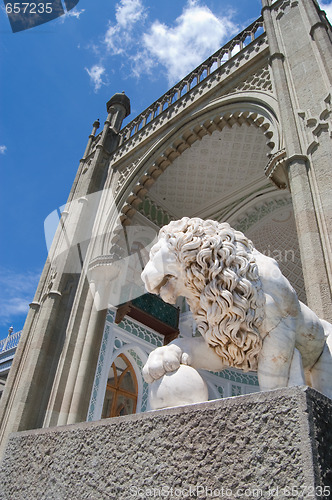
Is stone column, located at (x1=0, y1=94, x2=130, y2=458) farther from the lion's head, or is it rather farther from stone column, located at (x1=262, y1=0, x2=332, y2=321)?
the lion's head

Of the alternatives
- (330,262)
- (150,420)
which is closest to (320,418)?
(150,420)

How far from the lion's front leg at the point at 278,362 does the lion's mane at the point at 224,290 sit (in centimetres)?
4

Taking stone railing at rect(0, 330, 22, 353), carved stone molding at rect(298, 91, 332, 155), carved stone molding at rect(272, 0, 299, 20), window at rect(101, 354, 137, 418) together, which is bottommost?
window at rect(101, 354, 137, 418)

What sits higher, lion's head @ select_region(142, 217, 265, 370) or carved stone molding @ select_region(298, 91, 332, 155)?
carved stone molding @ select_region(298, 91, 332, 155)

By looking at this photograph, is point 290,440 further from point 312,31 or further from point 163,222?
point 163,222

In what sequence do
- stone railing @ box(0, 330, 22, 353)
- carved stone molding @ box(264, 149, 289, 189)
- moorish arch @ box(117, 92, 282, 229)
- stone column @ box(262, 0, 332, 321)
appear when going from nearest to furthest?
stone column @ box(262, 0, 332, 321), carved stone molding @ box(264, 149, 289, 189), moorish arch @ box(117, 92, 282, 229), stone railing @ box(0, 330, 22, 353)

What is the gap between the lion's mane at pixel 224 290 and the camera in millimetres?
1290

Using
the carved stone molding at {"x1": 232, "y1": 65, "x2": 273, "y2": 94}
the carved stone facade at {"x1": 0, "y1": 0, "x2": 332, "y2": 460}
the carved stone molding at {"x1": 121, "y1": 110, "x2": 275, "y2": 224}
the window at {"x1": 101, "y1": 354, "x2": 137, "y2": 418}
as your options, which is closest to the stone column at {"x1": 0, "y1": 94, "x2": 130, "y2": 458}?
the carved stone facade at {"x1": 0, "y1": 0, "x2": 332, "y2": 460}

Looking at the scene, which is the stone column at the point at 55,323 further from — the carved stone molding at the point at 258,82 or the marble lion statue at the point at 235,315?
the marble lion statue at the point at 235,315

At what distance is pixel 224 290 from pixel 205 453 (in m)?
0.58

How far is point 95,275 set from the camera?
5828mm

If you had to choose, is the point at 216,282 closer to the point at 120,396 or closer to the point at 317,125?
the point at 317,125

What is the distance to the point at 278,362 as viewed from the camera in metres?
1.26

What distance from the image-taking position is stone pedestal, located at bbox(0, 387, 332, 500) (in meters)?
0.72
